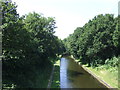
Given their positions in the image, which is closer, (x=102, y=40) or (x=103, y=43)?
(x=103, y=43)

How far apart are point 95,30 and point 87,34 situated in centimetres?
221

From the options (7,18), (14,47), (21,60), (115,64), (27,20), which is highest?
(27,20)

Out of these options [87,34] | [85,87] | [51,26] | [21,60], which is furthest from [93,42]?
[21,60]

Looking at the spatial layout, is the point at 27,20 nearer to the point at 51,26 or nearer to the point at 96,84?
the point at 51,26

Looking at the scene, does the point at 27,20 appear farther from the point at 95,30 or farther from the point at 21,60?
the point at 95,30

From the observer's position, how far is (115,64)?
26172mm

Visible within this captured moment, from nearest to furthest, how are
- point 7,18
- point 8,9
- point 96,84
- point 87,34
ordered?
point 7,18 < point 8,9 < point 96,84 < point 87,34

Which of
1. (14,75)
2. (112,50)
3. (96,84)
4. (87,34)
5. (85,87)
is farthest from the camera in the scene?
(87,34)

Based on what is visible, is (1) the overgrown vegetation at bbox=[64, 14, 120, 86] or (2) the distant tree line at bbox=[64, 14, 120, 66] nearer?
(1) the overgrown vegetation at bbox=[64, 14, 120, 86]

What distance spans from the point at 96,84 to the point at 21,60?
12.8 meters

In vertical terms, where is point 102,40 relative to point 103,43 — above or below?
above

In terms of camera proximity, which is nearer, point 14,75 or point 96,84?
point 14,75

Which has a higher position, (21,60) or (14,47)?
(14,47)

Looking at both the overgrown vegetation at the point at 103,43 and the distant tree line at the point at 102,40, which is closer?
the overgrown vegetation at the point at 103,43
